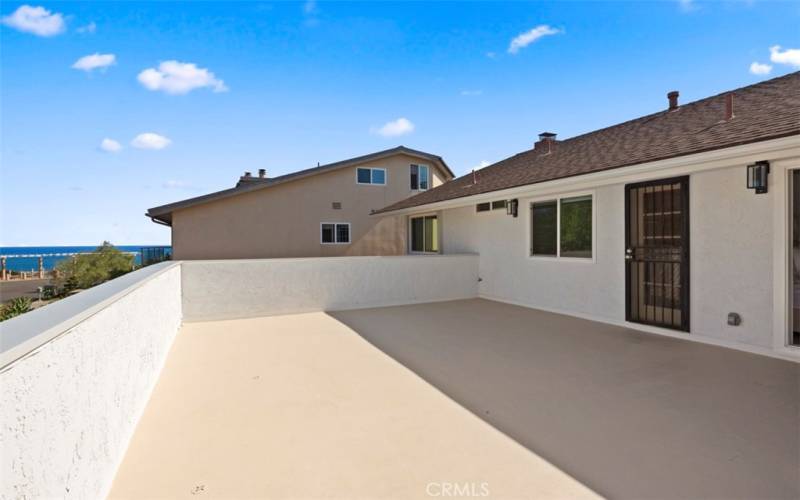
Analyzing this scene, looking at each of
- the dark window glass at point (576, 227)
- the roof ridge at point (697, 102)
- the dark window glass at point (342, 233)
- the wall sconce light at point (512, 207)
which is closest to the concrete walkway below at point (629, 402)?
the dark window glass at point (576, 227)

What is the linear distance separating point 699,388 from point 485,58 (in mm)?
11632

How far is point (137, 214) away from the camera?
13.8 meters

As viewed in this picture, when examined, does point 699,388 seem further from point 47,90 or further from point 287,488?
point 47,90

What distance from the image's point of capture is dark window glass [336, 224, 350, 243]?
15719 mm

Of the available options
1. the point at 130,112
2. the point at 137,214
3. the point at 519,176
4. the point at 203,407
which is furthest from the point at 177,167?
Result: the point at 203,407

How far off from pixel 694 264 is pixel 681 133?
2.14m

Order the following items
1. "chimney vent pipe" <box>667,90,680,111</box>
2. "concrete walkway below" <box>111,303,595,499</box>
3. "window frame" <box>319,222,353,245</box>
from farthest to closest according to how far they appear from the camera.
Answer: "window frame" <box>319,222,353,245</box> → "chimney vent pipe" <box>667,90,680,111</box> → "concrete walkway below" <box>111,303,595,499</box>

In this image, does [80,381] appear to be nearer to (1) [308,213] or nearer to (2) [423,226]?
(2) [423,226]

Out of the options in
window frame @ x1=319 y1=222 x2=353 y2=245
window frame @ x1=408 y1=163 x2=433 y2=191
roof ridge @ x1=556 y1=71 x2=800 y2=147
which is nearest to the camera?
roof ridge @ x1=556 y1=71 x2=800 y2=147

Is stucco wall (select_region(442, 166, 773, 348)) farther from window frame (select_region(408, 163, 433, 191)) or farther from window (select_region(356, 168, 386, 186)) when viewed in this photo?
window frame (select_region(408, 163, 433, 191))

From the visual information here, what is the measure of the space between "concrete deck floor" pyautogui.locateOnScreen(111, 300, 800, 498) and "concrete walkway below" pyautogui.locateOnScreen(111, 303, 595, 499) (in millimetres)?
14

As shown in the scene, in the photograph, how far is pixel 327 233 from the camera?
612 inches

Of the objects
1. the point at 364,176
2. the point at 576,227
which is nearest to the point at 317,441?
the point at 576,227

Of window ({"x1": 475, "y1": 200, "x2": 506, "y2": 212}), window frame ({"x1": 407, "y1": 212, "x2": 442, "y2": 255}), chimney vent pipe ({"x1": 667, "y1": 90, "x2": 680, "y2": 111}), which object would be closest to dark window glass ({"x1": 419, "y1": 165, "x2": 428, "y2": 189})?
window frame ({"x1": 407, "y1": 212, "x2": 442, "y2": 255})
